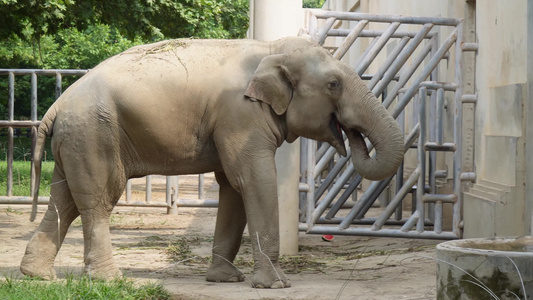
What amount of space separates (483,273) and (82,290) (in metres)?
2.48

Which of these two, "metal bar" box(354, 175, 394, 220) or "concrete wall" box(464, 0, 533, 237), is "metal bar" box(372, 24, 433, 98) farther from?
"metal bar" box(354, 175, 394, 220)

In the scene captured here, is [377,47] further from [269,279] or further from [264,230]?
[269,279]

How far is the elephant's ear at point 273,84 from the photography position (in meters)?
6.49

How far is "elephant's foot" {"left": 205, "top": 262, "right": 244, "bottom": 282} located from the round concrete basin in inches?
103

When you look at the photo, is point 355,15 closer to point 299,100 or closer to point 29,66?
point 299,100

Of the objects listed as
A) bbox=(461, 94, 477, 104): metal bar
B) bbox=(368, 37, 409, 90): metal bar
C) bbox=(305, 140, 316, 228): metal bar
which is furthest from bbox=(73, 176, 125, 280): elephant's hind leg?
bbox=(461, 94, 477, 104): metal bar

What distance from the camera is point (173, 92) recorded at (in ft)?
21.8

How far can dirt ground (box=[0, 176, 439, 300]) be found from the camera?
633 centimetres

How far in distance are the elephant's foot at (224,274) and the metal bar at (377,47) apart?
3.16 meters

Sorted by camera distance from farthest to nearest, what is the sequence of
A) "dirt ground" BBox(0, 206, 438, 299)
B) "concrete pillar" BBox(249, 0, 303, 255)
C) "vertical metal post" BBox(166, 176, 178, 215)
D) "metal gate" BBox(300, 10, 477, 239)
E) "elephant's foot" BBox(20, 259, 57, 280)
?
"vertical metal post" BBox(166, 176, 178, 215) < "metal gate" BBox(300, 10, 477, 239) < "concrete pillar" BBox(249, 0, 303, 255) < "elephant's foot" BBox(20, 259, 57, 280) < "dirt ground" BBox(0, 206, 438, 299)

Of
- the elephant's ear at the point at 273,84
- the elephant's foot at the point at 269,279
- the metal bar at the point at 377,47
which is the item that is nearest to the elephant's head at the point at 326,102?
the elephant's ear at the point at 273,84

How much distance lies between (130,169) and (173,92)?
702 millimetres

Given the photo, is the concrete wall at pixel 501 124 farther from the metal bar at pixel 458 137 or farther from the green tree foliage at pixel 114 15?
the green tree foliage at pixel 114 15

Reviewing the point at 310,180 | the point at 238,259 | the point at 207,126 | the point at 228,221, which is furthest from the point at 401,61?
the point at 207,126
